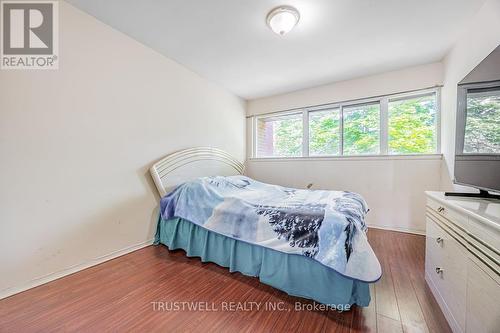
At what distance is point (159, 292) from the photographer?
147cm

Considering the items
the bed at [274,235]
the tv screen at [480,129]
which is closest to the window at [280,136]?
the bed at [274,235]

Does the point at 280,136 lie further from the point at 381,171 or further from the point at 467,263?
the point at 467,263

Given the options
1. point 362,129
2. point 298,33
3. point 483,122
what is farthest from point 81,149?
point 362,129

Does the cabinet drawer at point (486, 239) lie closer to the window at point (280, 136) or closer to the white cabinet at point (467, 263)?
the white cabinet at point (467, 263)

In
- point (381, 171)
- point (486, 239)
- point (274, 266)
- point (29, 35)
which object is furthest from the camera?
point (381, 171)

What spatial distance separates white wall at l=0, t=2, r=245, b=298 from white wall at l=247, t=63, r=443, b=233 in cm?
228

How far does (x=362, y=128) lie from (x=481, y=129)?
1905mm

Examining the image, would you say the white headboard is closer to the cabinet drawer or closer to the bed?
the bed

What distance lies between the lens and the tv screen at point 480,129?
3.70 feet

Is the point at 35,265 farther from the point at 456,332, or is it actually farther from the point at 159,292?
the point at 456,332

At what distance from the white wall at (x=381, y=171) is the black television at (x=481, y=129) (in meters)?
1.33

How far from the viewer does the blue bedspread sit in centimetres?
121

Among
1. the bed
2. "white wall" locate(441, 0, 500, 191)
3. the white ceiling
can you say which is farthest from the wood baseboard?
"white wall" locate(441, 0, 500, 191)

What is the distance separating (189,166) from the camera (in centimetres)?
281
